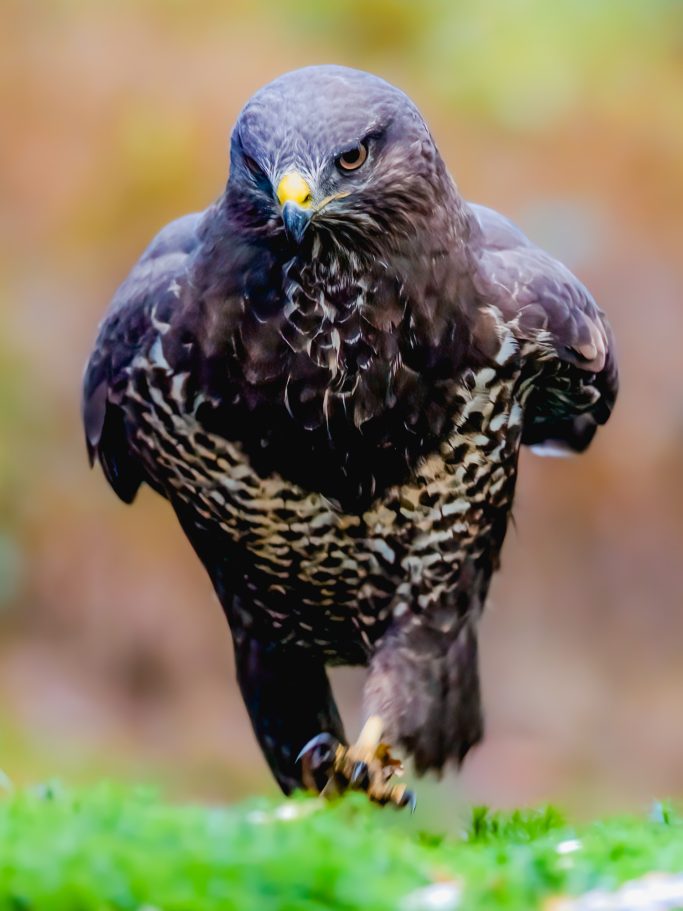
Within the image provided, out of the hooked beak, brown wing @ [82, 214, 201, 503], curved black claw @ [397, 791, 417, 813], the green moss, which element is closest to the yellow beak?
the hooked beak

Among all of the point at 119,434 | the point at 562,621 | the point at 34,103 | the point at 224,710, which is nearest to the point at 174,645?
the point at 224,710

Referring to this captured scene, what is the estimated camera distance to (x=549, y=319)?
4766 mm

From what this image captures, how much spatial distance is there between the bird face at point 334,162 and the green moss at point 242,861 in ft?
4.54

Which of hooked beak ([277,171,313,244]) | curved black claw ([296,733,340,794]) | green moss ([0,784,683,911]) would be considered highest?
hooked beak ([277,171,313,244])

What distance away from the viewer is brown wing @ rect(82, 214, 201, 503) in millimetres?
4789

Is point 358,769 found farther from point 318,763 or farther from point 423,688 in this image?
point 423,688

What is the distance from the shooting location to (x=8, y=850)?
10.0 feet

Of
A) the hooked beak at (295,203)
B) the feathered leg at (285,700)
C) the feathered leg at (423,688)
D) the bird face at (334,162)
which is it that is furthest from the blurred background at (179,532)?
the hooked beak at (295,203)

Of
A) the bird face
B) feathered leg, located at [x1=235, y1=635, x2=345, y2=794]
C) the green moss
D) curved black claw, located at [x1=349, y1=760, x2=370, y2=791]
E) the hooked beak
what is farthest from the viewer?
feathered leg, located at [x1=235, y1=635, x2=345, y2=794]

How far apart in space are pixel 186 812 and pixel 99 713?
6.92 m

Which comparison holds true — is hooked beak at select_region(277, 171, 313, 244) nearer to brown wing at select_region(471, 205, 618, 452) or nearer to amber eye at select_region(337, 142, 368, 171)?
amber eye at select_region(337, 142, 368, 171)

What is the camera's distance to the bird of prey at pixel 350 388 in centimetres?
430

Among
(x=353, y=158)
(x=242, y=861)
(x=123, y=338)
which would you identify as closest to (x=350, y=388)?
(x=353, y=158)

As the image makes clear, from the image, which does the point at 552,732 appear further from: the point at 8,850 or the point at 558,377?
the point at 8,850
